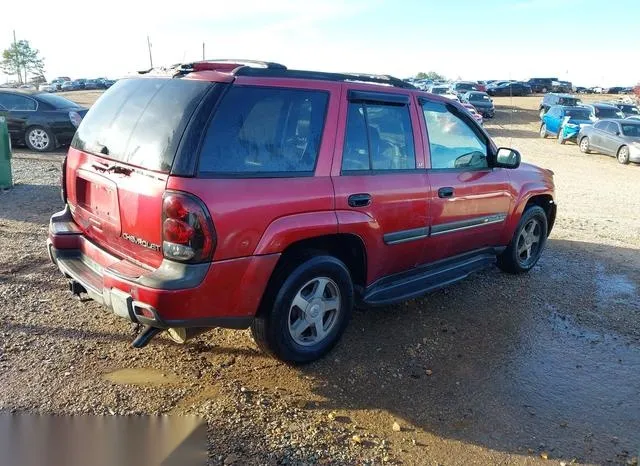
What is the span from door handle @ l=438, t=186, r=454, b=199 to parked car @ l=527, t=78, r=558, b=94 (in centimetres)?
5971

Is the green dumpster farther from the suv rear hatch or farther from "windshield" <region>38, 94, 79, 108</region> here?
the suv rear hatch

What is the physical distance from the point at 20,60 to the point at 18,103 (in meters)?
91.6

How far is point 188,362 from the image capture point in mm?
3701

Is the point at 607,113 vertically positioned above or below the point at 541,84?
below

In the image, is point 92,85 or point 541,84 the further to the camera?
point 92,85

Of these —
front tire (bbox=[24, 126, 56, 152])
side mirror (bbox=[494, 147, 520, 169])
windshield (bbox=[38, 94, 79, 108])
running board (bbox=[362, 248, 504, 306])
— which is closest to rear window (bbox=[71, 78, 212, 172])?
running board (bbox=[362, 248, 504, 306])

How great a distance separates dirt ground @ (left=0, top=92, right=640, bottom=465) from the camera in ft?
9.85

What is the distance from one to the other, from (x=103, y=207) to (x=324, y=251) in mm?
1491

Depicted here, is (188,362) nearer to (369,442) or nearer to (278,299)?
(278,299)

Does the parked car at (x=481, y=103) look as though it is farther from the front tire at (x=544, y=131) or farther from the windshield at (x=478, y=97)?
the front tire at (x=544, y=131)

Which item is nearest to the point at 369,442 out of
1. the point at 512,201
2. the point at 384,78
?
the point at 384,78

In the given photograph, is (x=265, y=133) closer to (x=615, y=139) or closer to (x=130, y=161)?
(x=130, y=161)

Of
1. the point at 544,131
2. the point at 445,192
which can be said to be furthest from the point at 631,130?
the point at 445,192

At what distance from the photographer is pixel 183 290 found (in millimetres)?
2938
